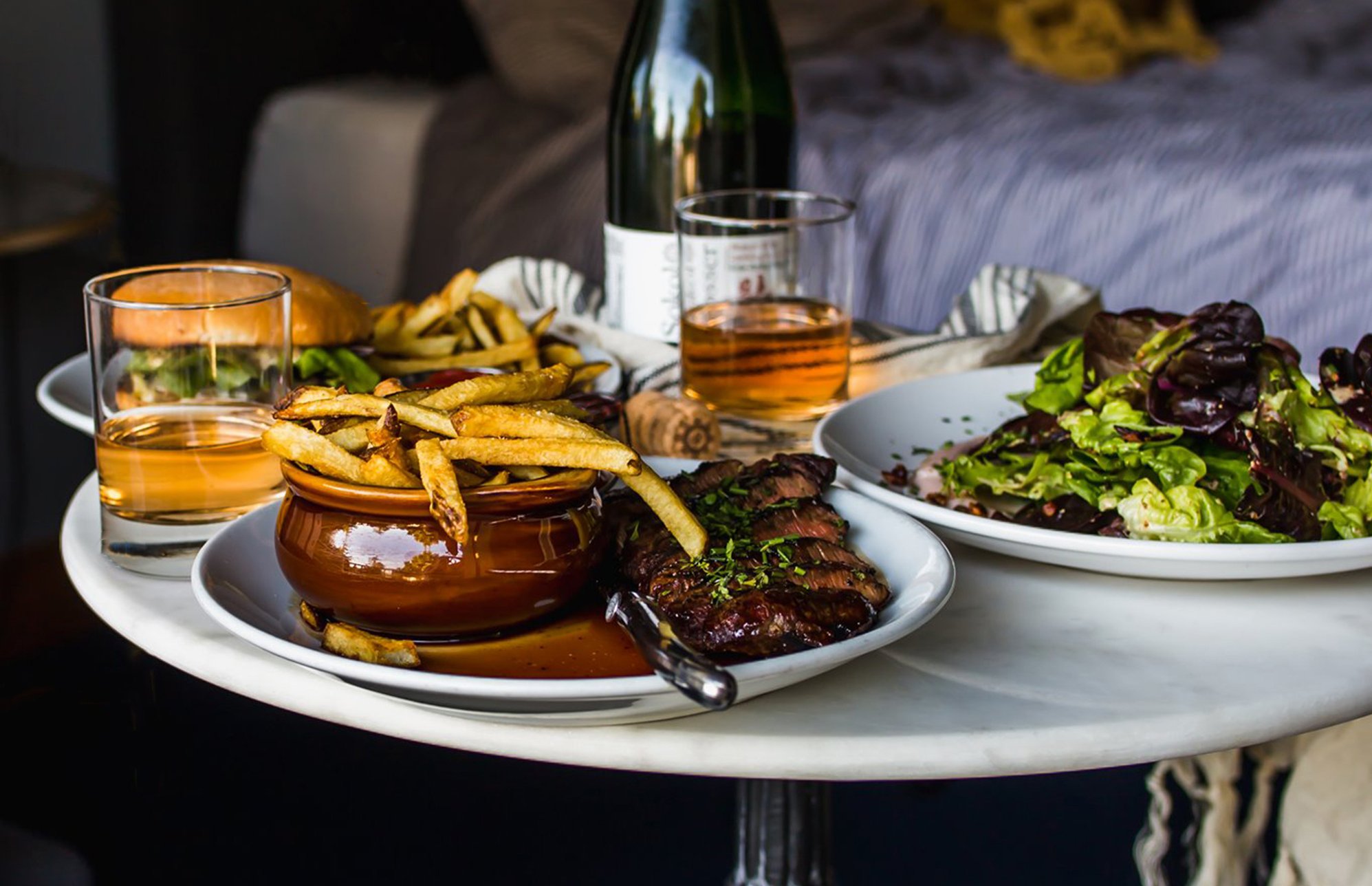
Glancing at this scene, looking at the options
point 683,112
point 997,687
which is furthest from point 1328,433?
point 683,112

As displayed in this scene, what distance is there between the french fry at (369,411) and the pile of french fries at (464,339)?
415 millimetres

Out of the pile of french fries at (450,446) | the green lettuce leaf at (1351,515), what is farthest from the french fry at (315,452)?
the green lettuce leaf at (1351,515)

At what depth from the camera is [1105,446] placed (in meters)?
0.82

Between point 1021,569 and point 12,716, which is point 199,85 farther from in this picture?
point 1021,569

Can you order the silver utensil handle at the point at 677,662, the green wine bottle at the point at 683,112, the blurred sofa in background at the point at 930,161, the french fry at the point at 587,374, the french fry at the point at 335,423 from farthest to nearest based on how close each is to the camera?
1. the blurred sofa in background at the point at 930,161
2. the green wine bottle at the point at 683,112
3. the french fry at the point at 587,374
4. the french fry at the point at 335,423
5. the silver utensil handle at the point at 677,662

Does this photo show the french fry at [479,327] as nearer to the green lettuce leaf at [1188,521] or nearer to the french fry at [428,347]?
the french fry at [428,347]

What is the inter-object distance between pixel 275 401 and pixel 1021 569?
1.43 ft

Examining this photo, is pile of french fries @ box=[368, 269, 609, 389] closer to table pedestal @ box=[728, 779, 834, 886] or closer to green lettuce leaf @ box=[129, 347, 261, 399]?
green lettuce leaf @ box=[129, 347, 261, 399]

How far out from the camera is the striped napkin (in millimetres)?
1220

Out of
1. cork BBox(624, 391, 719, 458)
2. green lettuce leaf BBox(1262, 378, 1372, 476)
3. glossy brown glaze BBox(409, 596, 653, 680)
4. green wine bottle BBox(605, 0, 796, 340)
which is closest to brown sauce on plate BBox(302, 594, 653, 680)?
glossy brown glaze BBox(409, 596, 653, 680)

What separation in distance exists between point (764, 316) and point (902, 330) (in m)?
0.34

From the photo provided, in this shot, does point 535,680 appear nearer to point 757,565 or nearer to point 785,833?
point 757,565

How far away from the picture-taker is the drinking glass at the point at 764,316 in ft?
3.53

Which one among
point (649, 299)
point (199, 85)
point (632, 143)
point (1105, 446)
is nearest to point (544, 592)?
point (1105, 446)
